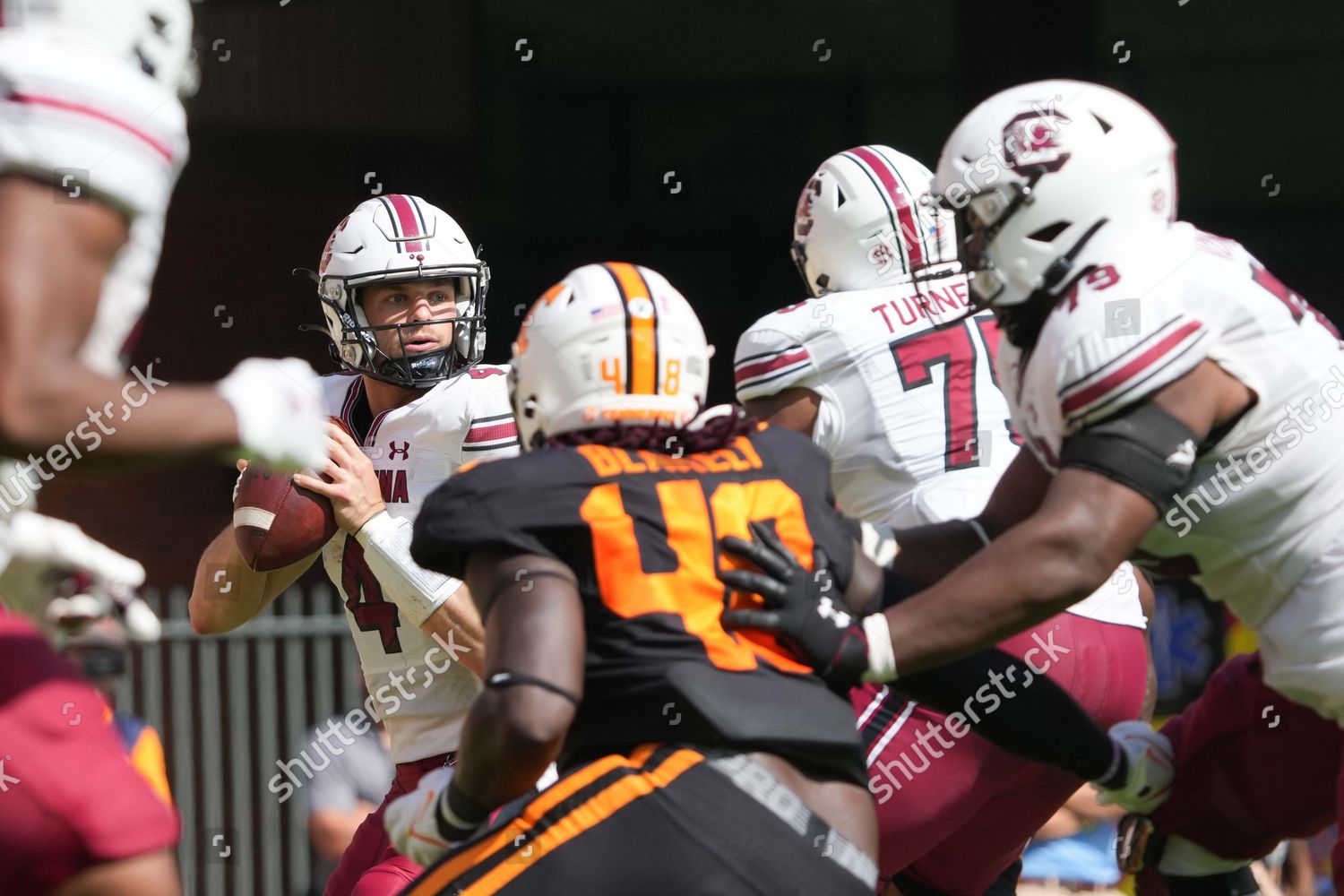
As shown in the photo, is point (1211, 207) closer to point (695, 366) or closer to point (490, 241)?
point (490, 241)

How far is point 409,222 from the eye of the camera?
14.9 ft

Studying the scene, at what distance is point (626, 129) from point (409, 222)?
7.09 m

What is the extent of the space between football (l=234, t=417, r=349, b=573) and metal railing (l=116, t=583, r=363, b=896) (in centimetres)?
446

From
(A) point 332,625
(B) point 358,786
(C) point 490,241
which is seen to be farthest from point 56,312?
(C) point 490,241

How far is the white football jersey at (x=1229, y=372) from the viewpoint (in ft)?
9.80

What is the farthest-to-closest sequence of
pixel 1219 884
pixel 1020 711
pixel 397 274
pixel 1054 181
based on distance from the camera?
pixel 397 274 → pixel 1219 884 → pixel 1020 711 → pixel 1054 181

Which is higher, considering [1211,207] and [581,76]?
[581,76]

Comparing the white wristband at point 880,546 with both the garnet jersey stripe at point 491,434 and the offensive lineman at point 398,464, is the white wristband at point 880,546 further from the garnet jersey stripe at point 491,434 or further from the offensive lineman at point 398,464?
the garnet jersey stripe at point 491,434

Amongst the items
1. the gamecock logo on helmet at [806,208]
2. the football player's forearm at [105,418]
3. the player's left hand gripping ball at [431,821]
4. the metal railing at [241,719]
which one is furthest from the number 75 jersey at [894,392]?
the metal railing at [241,719]

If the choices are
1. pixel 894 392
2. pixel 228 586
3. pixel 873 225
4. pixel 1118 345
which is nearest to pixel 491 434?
pixel 228 586

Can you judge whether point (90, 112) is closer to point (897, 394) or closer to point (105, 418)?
point (105, 418)

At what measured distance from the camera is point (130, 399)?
2.43 meters

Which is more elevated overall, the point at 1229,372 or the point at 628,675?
the point at 1229,372

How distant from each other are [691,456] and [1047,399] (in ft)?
2.19
